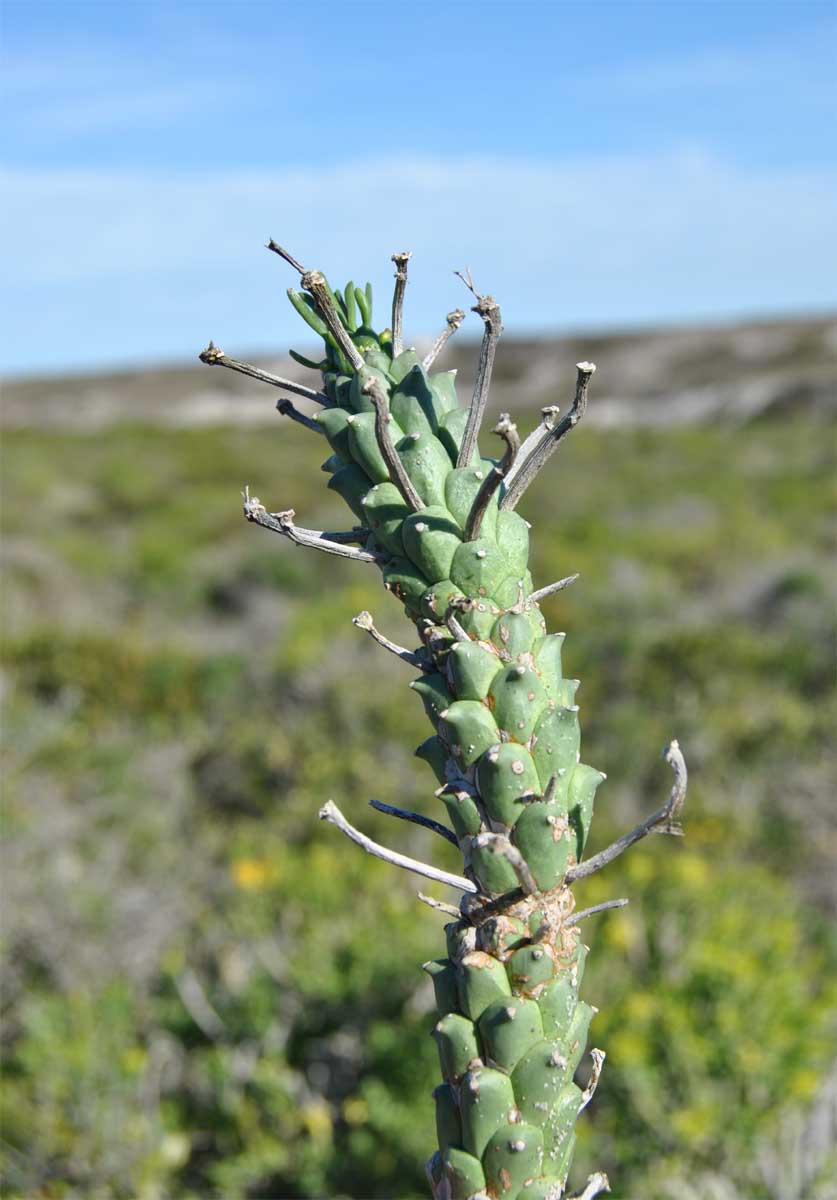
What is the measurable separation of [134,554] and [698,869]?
487 inches

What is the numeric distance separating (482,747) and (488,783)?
3 centimetres

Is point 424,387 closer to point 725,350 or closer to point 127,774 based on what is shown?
point 127,774

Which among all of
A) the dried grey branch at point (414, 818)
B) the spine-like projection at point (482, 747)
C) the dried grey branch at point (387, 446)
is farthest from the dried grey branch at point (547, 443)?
the dried grey branch at point (414, 818)

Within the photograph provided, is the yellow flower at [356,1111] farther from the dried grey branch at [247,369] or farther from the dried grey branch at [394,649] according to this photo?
the dried grey branch at [247,369]

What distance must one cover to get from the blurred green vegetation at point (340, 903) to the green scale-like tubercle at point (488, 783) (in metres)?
2.52

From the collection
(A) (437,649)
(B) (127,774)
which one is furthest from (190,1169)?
(A) (437,649)

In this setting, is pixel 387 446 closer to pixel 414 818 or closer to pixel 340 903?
pixel 414 818

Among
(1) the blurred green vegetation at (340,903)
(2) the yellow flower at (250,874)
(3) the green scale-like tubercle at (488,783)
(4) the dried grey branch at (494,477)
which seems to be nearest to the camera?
(4) the dried grey branch at (494,477)

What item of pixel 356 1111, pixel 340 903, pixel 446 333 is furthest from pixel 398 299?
pixel 340 903

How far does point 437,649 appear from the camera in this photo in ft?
3.68

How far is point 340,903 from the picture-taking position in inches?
185

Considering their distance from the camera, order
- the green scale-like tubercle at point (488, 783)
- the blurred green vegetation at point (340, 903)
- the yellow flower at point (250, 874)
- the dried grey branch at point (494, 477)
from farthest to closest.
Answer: the yellow flower at point (250, 874), the blurred green vegetation at point (340, 903), the green scale-like tubercle at point (488, 783), the dried grey branch at point (494, 477)

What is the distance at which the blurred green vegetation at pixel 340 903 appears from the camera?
12.1 ft

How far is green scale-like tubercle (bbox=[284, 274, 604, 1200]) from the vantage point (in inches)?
42.4
